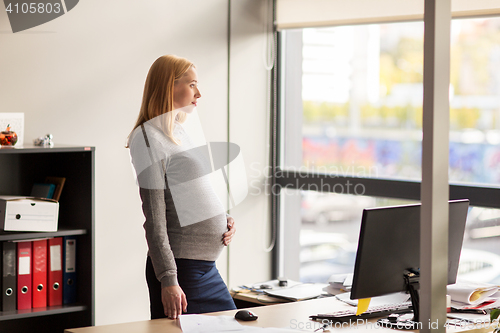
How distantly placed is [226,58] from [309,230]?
1312 mm

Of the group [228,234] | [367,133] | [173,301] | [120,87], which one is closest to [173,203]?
[228,234]

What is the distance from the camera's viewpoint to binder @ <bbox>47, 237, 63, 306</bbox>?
277cm

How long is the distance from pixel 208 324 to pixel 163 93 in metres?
Answer: 0.91

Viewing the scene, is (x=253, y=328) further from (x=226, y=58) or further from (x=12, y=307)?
(x=226, y=58)

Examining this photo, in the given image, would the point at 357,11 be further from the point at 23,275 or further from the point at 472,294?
the point at 23,275

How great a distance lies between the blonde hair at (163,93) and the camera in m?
2.27

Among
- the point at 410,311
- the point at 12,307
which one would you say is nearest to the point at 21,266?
the point at 12,307

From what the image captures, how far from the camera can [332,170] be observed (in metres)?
3.90

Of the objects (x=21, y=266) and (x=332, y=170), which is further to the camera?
(x=332, y=170)

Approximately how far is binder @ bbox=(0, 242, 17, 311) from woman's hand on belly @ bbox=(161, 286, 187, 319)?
3.06ft

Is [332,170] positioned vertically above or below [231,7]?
below

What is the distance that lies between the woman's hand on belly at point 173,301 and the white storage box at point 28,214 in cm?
87

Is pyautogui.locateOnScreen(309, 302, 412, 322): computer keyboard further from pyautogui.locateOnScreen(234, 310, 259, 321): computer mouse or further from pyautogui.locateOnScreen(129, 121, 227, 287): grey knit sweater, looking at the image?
pyautogui.locateOnScreen(129, 121, 227, 287): grey knit sweater

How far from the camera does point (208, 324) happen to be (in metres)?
1.87
